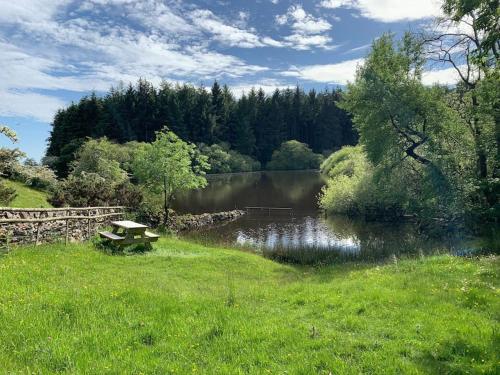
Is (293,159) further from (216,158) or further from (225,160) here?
(216,158)

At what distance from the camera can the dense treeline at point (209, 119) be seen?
257ft

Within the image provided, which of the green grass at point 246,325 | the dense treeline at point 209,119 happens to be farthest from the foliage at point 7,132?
the dense treeline at point 209,119

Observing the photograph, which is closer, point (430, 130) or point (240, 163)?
point (430, 130)

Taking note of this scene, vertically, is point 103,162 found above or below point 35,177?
above

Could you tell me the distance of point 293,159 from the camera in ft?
338

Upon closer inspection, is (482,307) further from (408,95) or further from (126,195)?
(126,195)

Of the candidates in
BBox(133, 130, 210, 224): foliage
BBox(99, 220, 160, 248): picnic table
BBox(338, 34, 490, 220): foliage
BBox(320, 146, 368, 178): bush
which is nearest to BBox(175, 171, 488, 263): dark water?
BBox(338, 34, 490, 220): foliage

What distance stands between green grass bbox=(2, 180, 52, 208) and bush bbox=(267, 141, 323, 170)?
261 feet

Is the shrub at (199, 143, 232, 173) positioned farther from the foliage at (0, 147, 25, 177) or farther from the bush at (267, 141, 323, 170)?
the foliage at (0, 147, 25, 177)

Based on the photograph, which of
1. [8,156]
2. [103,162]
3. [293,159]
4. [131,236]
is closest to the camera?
[131,236]

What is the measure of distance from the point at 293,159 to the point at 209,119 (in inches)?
955

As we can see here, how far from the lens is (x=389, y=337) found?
21.8 ft

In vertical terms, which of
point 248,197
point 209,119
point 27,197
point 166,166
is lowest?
point 248,197

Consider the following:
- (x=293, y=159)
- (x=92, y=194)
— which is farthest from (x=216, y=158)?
(x=92, y=194)
